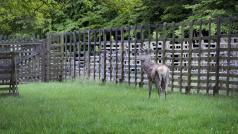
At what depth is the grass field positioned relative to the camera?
363 inches

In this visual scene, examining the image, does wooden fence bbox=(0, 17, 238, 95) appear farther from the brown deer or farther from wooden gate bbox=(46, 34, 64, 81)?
the brown deer

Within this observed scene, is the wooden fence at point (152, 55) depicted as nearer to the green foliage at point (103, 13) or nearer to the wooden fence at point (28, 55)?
the wooden fence at point (28, 55)

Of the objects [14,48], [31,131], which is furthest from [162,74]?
[14,48]

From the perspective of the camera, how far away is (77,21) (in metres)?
41.7

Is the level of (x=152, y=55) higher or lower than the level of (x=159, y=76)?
higher

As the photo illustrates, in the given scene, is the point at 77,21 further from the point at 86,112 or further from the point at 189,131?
the point at 189,131

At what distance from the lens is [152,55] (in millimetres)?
19703

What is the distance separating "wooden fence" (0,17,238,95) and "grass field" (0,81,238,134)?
1925 millimetres

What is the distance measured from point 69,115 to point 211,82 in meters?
7.15

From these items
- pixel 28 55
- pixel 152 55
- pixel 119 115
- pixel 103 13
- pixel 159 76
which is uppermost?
pixel 103 13

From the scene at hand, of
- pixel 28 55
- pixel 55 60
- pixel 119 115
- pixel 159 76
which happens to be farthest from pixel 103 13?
pixel 119 115

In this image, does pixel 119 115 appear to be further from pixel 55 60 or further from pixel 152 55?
pixel 55 60

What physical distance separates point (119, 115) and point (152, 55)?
8863mm

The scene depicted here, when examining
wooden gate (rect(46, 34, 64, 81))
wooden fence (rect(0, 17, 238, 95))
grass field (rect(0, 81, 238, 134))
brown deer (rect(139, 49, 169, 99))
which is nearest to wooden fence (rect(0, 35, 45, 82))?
wooden fence (rect(0, 17, 238, 95))
